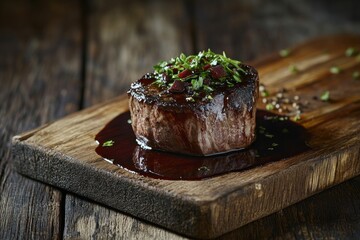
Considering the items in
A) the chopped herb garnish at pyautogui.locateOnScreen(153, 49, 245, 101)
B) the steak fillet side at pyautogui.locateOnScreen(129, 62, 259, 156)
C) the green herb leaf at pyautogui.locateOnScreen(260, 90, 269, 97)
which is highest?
the chopped herb garnish at pyautogui.locateOnScreen(153, 49, 245, 101)

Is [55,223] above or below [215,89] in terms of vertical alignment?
below

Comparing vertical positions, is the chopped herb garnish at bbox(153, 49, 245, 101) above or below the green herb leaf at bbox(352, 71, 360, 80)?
above

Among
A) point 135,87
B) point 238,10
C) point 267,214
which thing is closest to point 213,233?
point 267,214

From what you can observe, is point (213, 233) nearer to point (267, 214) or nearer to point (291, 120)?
point (267, 214)

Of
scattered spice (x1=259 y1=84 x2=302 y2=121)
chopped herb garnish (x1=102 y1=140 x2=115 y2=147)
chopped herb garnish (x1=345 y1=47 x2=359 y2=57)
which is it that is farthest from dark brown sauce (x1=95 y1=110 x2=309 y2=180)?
chopped herb garnish (x1=345 y1=47 x2=359 y2=57)

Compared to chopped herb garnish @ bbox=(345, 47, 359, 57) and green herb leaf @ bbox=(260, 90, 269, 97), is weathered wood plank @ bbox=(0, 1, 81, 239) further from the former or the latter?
chopped herb garnish @ bbox=(345, 47, 359, 57)

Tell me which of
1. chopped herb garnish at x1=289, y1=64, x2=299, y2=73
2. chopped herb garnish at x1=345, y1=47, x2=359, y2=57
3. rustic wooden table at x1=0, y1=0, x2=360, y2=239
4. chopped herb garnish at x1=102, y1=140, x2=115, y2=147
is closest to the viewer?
rustic wooden table at x1=0, y1=0, x2=360, y2=239

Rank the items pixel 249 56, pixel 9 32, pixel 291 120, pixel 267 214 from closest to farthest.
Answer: pixel 267 214, pixel 291 120, pixel 249 56, pixel 9 32
